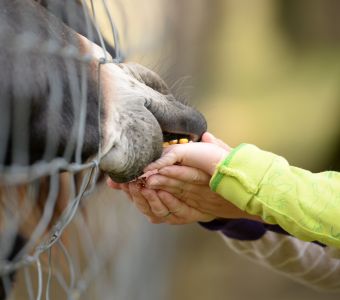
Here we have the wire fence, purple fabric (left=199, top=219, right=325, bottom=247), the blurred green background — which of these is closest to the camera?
the wire fence

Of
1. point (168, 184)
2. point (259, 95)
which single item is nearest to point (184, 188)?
point (168, 184)

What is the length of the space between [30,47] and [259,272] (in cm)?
203

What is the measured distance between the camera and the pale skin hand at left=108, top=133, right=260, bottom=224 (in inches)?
36.2

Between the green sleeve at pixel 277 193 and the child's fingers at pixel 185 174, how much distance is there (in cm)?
4

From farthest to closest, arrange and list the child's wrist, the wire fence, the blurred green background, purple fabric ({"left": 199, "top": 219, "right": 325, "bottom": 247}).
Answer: the blurred green background → purple fabric ({"left": 199, "top": 219, "right": 325, "bottom": 247}) → the child's wrist → the wire fence

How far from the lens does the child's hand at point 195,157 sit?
0.91 metres

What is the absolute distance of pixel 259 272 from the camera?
264cm

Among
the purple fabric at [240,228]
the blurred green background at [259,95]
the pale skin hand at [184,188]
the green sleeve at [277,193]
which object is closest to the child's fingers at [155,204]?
the pale skin hand at [184,188]

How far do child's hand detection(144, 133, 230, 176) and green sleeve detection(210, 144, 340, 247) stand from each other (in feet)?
0.07

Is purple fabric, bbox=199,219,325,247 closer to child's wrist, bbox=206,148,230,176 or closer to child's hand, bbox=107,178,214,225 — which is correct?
child's hand, bbox=107,178,214,225

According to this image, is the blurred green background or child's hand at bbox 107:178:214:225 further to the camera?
the blurred green background

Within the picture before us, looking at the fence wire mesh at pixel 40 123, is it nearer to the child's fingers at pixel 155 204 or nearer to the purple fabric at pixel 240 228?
the child's fingers at pixel 155 204

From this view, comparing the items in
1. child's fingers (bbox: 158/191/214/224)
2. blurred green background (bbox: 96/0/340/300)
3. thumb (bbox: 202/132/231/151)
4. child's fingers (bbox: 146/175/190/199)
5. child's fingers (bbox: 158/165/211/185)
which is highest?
thumb (bbox: 202/132/231/151)

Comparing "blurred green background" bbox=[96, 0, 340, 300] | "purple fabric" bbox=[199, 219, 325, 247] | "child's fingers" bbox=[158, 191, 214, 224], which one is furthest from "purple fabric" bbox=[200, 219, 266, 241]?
"blurred green background" bbox=[96, 0, 340, 300]
